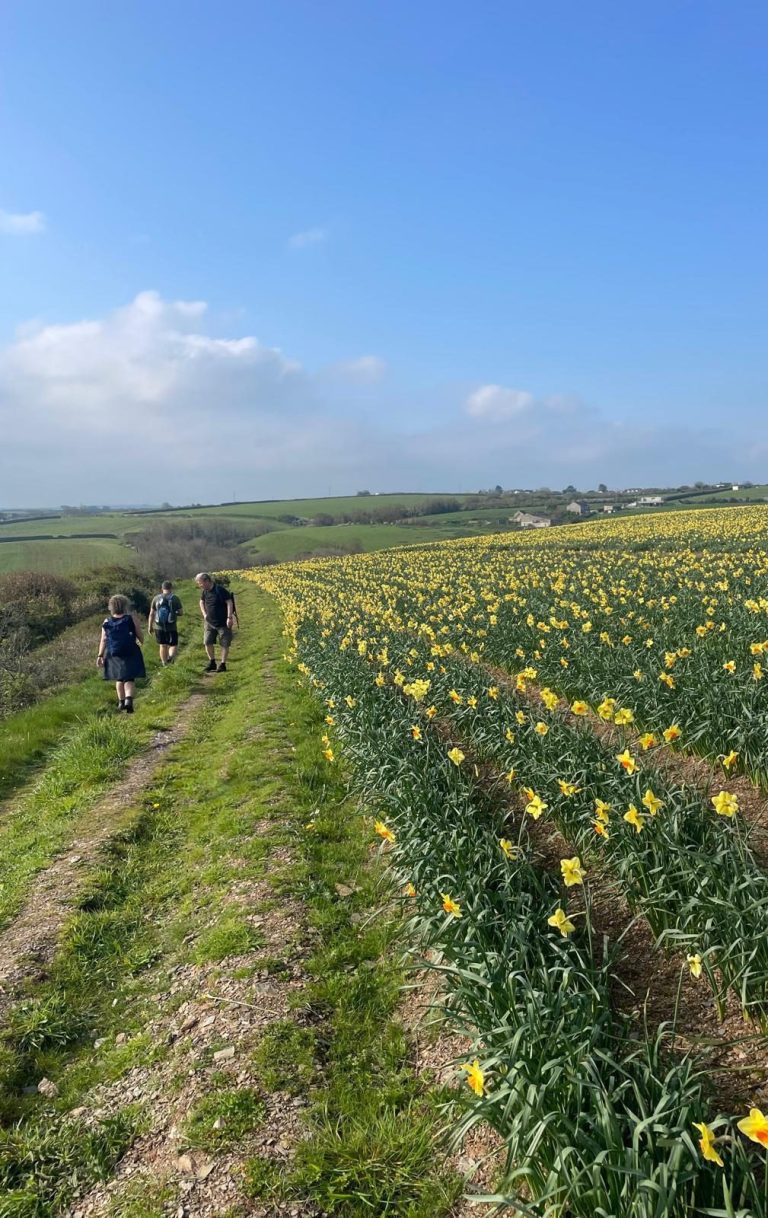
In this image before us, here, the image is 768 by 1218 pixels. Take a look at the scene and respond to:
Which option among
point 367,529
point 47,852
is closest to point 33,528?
point 367,529

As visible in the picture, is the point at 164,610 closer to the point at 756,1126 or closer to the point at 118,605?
the point at 118,605

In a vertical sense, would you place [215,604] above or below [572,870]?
above

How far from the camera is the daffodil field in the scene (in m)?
2.36

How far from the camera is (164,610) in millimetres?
14078

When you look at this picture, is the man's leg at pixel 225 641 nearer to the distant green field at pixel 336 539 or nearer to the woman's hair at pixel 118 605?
the woman's hair at pixel 118 605

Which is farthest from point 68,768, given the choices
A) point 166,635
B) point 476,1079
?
point 476,1079

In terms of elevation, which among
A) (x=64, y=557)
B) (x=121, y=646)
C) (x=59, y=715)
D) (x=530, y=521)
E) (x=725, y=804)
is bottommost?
(x=59, y=715)

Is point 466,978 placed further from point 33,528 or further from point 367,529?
point 33,528

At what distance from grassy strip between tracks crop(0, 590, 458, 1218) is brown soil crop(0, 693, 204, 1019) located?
0.12m

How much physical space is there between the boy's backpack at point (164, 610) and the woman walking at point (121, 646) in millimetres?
2814

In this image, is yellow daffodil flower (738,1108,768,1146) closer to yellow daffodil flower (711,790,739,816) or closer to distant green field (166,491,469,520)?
yellow daffodil flower (711,790,739,816)

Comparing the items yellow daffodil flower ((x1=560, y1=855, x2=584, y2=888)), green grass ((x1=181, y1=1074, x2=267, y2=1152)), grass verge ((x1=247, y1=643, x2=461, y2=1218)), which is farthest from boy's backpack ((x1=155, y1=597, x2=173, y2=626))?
yellow daffodil flower ((x1=560, y1=855, x2=584, y2=888))

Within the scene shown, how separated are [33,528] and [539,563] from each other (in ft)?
259

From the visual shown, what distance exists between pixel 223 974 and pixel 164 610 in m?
10.8
